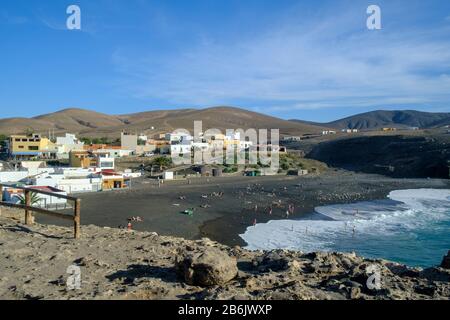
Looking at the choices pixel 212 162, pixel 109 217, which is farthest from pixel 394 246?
pixel 212 162

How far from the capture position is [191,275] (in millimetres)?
5715

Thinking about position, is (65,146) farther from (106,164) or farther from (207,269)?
(207,269)

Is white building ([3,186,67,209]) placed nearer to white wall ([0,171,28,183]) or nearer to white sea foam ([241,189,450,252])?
white wall ([0,171,28,183])

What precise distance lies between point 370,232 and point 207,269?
20413mm

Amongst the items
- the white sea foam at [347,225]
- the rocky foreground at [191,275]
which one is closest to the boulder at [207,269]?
the rocky foreground at [191,275]

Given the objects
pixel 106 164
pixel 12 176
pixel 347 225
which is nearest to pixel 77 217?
pixel 347 225

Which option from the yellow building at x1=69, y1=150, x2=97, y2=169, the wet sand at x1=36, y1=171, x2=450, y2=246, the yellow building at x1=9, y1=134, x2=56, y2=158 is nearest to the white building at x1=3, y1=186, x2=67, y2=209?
the wet sand at x1=36, y1=171, x2=450, y2=246

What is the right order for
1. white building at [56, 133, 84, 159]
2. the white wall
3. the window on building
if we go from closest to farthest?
the white wall, the window on building, white building at [56, 133, 84, 159]

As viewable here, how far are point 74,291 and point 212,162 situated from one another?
6085cm

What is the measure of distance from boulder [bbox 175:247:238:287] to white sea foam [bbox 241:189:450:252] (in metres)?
13.0

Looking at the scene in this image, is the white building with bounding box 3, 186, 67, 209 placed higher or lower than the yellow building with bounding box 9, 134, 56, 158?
lower

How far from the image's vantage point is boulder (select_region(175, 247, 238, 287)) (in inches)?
223
